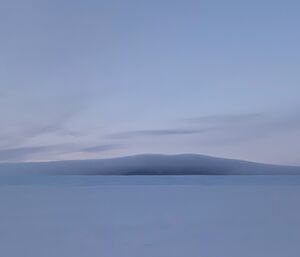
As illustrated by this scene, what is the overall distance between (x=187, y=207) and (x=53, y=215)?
200 cm

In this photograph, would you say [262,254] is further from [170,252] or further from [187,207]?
[187,207]

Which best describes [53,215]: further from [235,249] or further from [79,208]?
[235,249]

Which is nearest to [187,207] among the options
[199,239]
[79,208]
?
[79,208]

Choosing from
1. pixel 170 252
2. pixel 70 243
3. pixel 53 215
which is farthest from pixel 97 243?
pixel 53 215

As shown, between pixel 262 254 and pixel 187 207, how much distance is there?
317 centimetres

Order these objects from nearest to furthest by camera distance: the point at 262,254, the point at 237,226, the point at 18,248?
the point at 262,254 → the point at 18,248 → the point at 237,226

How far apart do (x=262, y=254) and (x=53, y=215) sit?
3.25 meters

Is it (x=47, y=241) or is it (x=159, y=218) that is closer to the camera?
(x=47, y=241)

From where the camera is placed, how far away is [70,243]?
147 inches

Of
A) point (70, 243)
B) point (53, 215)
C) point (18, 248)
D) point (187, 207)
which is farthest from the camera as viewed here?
point (187, 207)

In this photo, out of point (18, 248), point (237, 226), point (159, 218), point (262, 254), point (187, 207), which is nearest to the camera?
point (262, 254)

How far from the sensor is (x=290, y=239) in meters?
3.81

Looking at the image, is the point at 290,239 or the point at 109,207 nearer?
the point at 290,239

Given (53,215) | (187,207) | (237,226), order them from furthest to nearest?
1. (187,207)
2. (53,215)
3. (237,226)
